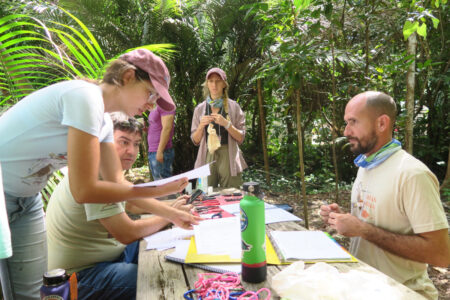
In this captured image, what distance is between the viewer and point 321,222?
470 cm

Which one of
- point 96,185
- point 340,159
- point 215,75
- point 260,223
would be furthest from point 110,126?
point 340,159

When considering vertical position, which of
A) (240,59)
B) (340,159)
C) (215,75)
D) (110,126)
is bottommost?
(340,159)

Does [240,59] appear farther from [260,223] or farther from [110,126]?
[260,223]

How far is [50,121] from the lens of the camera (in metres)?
1.32

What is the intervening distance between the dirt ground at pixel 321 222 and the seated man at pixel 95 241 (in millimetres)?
2773

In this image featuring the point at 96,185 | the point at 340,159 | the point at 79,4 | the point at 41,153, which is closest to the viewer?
the point at 96,185

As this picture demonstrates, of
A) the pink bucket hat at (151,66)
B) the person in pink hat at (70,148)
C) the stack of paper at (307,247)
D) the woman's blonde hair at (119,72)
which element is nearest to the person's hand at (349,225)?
the stack of paper at (307,247)

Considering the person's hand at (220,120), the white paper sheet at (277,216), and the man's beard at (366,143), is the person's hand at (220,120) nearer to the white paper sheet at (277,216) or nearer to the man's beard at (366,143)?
the white paper sheet at (277,216)

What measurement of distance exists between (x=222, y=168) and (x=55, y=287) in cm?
266

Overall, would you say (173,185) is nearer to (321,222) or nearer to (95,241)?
(95,241)

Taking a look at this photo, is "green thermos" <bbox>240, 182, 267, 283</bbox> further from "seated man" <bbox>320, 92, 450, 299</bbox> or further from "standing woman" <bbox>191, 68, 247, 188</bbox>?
"standing woman" <bbox>191, 68, 247, 188</bbox>

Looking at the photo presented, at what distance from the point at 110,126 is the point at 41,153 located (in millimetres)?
336

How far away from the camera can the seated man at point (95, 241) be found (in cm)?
153

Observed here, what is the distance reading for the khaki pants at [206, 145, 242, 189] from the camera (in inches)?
141
